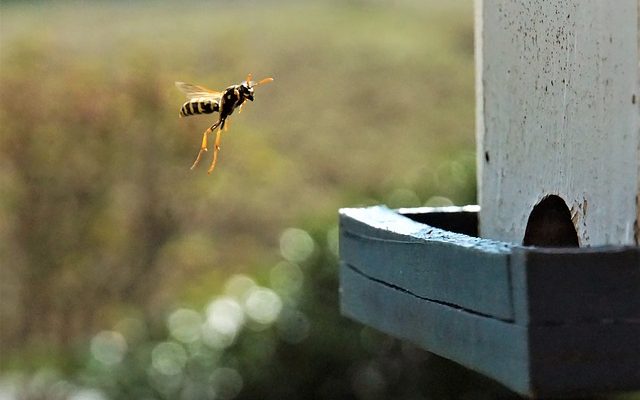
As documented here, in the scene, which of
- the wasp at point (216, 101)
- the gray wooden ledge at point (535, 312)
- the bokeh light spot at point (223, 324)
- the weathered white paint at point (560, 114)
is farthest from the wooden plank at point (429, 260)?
the bokeh light spot at point (223, 324)

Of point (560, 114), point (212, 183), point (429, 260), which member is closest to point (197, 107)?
point (560, 114)

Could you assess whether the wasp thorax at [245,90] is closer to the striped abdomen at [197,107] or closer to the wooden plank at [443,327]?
the striped abdomen at [197,107]

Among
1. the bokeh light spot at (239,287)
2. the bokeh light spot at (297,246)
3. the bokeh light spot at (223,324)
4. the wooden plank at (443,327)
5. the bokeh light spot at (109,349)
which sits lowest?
the bokeh light spot at (109,349)

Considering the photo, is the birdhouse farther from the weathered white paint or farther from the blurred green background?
the blurred green background

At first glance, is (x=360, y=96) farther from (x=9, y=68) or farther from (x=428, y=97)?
(x=9, y=68)

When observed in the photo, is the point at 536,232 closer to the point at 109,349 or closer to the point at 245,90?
the point at 245,90
